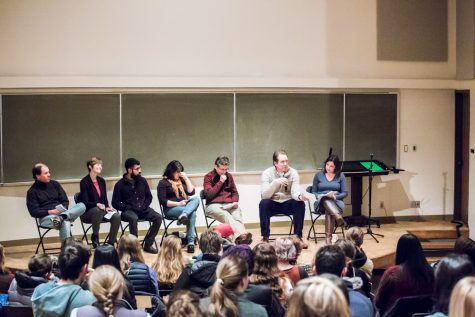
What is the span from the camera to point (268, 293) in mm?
4152

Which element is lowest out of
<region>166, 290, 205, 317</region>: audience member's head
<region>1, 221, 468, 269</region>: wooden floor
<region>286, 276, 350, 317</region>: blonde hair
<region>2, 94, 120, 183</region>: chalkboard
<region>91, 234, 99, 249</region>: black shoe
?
<region>1, 221, 468, 269</region>: wooden floor

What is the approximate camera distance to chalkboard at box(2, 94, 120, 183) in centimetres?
835

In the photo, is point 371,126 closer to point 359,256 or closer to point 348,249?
point 359,256

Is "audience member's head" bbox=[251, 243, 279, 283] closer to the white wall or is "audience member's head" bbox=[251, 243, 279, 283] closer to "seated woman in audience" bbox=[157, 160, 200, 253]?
"seated woman in audience" bbox=[157, 160, 200, 253]

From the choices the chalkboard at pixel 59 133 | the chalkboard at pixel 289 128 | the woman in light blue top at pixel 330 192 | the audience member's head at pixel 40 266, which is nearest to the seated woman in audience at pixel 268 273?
the audience member's head at pixel 40 266

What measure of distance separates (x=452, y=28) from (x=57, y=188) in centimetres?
578

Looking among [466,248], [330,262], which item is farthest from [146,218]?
[330,262]

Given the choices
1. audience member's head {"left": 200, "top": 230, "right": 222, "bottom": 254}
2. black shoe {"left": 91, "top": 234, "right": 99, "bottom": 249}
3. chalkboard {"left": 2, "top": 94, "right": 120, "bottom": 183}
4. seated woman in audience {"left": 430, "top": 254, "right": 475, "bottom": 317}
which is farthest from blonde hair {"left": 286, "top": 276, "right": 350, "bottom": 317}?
chalkboard {"left": 2, "top": 94, "right": 120, "bottom": 183}

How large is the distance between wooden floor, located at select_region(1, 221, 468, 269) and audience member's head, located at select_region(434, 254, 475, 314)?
3.43 meters

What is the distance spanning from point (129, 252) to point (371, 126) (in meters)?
Answer: 5.50

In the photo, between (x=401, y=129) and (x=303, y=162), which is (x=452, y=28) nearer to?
(x=401, y=129)

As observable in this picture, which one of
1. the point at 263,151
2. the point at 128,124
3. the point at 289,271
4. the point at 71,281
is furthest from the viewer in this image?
the point at 263,151

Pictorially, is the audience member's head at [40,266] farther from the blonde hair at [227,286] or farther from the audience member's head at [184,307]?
the audience member's head at [184,307]

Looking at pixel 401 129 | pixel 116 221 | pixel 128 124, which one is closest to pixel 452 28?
pixel 401 129
